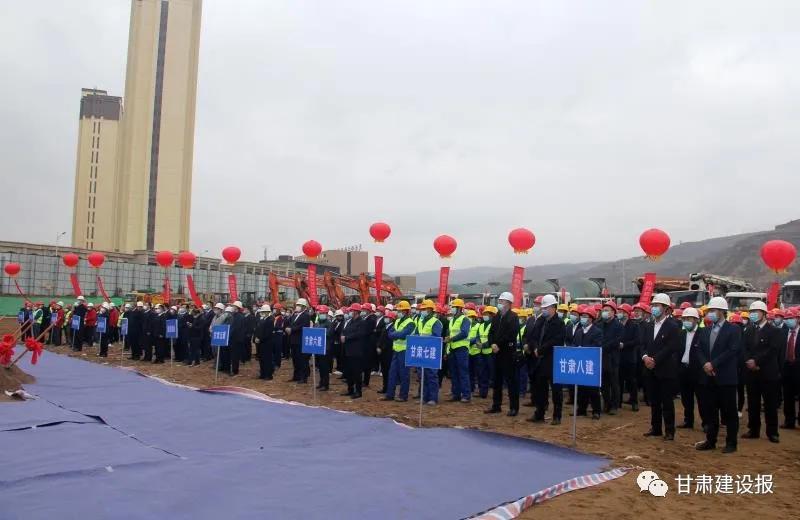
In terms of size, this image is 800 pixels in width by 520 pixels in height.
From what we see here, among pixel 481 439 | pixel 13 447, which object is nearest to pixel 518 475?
pixel 481 439

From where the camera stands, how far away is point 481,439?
7.24 meters

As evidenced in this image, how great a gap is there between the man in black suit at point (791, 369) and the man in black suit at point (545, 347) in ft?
11.3

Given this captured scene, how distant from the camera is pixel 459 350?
11.3m

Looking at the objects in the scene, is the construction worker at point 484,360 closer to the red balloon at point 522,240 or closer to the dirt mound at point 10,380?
the red balloon at point 522,240

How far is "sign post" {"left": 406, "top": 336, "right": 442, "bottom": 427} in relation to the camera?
9180 millimetres

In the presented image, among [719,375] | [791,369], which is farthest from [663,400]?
[791,369]

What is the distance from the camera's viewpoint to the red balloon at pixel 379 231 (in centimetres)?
1842

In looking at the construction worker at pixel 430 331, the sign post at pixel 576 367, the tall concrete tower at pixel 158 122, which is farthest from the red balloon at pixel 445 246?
the tall concrete tower at pixel 158 122

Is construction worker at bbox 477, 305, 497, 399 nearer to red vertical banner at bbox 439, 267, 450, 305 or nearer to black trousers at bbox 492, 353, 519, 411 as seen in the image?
black trousers at bbox 492, 353, 519, 411

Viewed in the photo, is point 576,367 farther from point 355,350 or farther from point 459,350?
point 355,350

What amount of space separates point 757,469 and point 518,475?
9.53ft

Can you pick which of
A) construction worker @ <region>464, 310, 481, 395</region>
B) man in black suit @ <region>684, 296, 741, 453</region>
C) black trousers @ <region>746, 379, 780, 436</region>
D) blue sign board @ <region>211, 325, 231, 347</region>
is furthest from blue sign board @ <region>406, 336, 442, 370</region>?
blue sign board @ <region>211, 325, 231, 347</region>

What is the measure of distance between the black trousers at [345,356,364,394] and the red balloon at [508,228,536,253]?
618 cm

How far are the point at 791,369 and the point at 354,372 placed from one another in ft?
24.3
